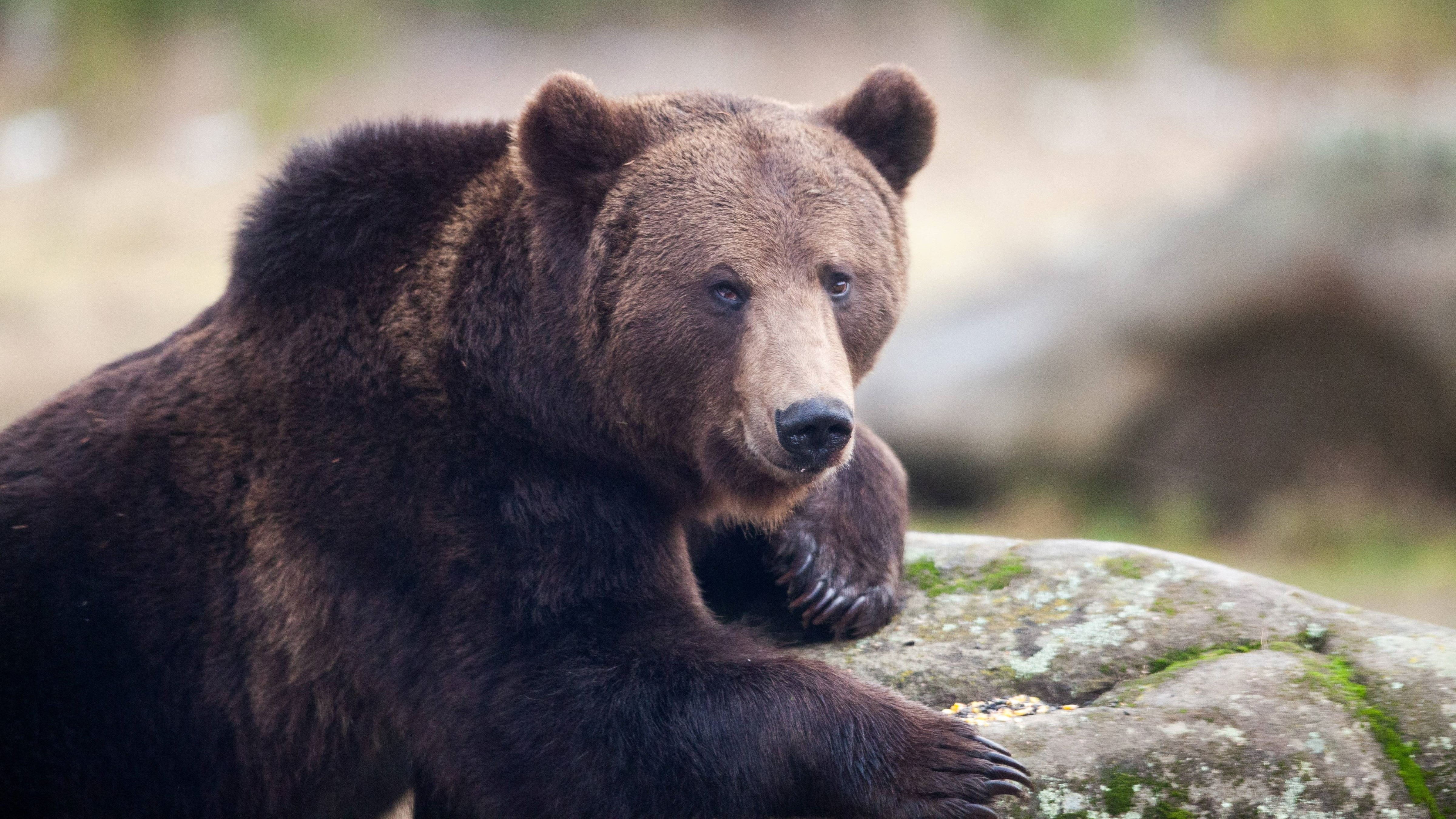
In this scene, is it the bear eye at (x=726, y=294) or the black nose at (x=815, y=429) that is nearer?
the black nose at (x=815, y=429)

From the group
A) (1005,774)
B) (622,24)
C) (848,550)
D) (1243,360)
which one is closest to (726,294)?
(848,550)

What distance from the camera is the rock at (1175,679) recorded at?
14.1ft

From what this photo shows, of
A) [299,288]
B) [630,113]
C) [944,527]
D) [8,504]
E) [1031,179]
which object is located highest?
[1031,179]

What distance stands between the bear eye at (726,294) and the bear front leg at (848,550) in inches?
36.9

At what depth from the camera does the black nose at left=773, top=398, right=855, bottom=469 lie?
14.6 feet

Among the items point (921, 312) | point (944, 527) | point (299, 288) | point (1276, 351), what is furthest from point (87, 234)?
point (299, 288)

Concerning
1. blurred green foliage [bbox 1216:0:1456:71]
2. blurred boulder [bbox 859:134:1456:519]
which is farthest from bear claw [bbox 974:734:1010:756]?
blurred green foliage [bbox 1216:0:1456:71]

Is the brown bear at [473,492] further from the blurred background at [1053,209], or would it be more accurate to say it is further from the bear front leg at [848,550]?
the blurred background at [1053,209]

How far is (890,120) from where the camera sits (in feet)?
18.1

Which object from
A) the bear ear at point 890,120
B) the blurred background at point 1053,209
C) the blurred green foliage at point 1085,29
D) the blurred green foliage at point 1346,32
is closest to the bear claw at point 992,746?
the bear ear at point 890,120

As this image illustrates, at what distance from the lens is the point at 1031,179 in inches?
1185

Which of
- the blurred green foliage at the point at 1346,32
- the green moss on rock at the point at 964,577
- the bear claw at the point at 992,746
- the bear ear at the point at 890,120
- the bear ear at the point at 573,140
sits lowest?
the bear claw at the point at 992,746

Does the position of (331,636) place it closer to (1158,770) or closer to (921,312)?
(1158,770)

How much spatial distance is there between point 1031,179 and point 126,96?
21710 mm
